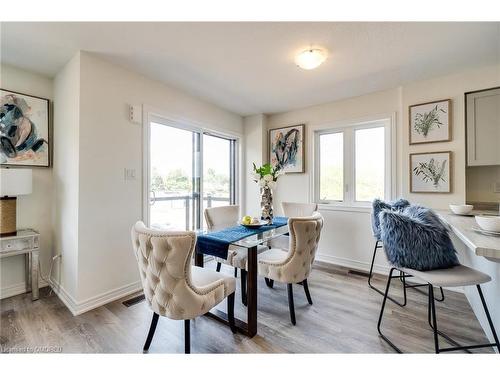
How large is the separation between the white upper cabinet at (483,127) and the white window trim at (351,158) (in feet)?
2.21

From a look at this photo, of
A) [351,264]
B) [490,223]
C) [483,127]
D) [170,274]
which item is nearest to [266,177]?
[170,274]

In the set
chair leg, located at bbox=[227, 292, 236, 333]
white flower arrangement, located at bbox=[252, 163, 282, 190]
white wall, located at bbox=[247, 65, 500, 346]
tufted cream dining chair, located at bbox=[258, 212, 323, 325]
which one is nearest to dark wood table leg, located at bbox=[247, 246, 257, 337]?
chair leg, located at bbox=[227, 292, 236, 333]

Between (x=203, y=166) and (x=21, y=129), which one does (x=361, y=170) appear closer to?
(x=203, y=166)

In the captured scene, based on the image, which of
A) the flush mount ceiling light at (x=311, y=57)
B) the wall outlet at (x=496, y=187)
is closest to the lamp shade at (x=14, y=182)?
the flush mount ceiling light at (x=311, y=57)

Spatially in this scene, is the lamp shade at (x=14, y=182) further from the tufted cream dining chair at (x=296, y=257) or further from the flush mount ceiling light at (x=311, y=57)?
the flush mount ceiling light at (x=311, y=57)

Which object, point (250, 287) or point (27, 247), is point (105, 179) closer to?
point (27, 247)

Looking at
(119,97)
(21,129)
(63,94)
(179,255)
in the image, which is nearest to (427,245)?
(179,255)

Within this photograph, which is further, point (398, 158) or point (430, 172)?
point (398, 158)

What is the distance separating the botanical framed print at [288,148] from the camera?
3.50m

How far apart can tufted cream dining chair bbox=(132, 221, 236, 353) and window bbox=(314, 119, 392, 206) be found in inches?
96.8

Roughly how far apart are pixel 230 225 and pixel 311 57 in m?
1.82

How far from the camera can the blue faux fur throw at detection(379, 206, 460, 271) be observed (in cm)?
149

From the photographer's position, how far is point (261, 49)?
1.95m
